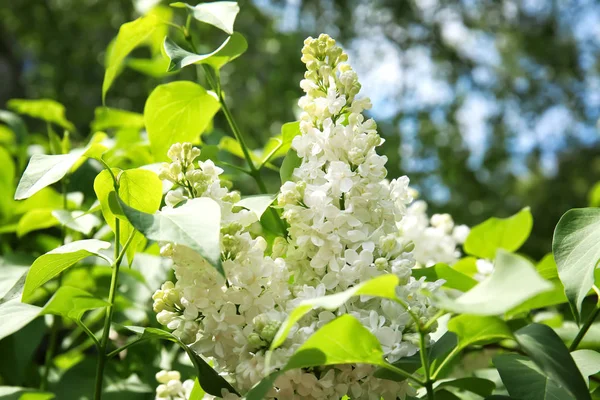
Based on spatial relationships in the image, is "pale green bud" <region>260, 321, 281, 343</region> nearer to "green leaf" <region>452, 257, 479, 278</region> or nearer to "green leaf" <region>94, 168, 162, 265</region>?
"green leaf" <region>94, 168, 162, 265</region>

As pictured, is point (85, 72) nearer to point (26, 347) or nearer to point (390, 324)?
point (26, 347)

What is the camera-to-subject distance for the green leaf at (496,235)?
2.96 feet

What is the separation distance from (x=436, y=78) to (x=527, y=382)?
8.20 meters

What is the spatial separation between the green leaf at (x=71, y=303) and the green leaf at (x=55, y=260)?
0.11ft

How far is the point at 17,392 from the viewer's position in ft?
2.09

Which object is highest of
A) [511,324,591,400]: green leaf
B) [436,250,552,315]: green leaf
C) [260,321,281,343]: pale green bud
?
[436,250,552,315]: green leaf

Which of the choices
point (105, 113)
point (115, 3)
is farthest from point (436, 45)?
point (105, 113)

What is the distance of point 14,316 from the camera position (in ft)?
1.59

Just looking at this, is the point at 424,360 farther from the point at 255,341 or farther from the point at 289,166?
the point at 289,166

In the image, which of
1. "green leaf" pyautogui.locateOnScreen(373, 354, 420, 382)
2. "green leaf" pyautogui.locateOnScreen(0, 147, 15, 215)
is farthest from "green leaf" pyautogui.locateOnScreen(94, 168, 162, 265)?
"green leaf" pyautogui.locateOnScreen(0, 147, 15, 215)

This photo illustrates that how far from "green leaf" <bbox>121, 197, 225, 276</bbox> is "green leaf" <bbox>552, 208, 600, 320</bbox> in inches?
Answer: 10.7

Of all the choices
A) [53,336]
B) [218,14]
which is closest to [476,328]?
[218,14]

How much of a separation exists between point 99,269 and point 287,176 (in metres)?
0.44

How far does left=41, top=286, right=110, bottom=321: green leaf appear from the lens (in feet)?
1.58
